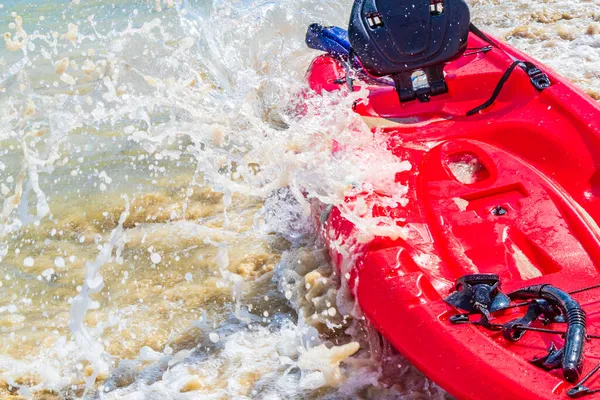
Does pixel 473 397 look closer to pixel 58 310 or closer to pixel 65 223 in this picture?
pixel 58 310

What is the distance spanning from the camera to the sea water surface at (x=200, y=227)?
2.86m

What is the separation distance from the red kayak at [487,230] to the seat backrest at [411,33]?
50 mm

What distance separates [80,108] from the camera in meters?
5.54

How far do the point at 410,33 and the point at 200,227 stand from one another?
5.23ft

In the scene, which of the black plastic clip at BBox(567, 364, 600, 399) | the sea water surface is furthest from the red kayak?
the sea water surface

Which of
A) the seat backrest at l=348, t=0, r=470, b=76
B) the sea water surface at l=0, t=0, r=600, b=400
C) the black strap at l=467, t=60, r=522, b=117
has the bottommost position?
the sea water surface at l=0, t=0, r=600, b=400

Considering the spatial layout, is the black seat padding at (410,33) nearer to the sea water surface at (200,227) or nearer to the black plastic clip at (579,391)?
the sea water surface at (200,227)

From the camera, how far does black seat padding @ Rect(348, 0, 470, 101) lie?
10.7ft

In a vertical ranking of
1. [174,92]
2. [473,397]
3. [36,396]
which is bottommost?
[36,396]

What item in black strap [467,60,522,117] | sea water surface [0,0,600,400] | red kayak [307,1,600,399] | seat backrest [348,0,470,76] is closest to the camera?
red kayak [307,1,600,399]

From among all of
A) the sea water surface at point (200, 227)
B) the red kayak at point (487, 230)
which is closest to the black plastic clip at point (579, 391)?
the red kayak at point (487, 230)

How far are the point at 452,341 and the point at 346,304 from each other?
0.71m

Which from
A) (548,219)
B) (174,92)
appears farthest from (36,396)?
(548,219)

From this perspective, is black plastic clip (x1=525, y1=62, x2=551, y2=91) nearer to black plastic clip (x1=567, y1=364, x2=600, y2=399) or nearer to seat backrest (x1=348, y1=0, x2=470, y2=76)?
seat backrest (x1=348, y1=0, x2=470, y2=76)
